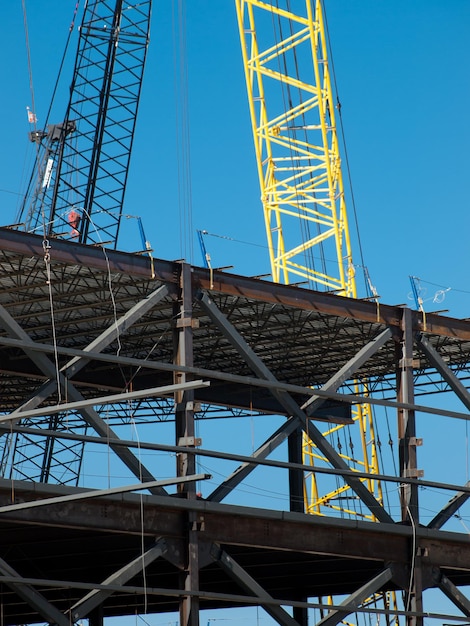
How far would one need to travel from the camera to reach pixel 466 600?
46094 mm

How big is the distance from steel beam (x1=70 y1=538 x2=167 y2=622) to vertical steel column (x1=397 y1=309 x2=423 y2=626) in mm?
9236

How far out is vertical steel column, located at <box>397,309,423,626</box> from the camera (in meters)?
44.1

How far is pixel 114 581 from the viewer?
37906 mm

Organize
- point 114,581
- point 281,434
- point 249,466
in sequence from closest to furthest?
1. point 114,581
2. point 249,466
3. point 281,434

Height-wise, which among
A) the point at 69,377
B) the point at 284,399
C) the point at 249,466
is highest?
the point at 284,399

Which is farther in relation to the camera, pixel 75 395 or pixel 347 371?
pixel 347 371

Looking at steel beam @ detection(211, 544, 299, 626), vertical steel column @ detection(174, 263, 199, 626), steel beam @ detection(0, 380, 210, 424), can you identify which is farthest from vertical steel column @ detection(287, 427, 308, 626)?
steel beam @ detection(0, 380, 210, 424)

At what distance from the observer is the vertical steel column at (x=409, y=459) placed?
44.1 metres

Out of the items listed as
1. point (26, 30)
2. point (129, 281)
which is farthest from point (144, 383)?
point (26, 30)

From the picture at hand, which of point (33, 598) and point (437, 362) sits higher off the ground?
point (437, 362)

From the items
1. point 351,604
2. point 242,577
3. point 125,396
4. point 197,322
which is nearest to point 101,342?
point 197,322

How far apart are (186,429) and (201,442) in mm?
738

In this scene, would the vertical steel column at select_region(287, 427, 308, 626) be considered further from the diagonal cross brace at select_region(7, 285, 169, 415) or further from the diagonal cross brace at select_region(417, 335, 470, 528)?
the diagonal cross brace at select_region(7, 285, 169, 415)

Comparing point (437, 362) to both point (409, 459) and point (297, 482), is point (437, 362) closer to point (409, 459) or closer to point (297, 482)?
point (409, 459)
